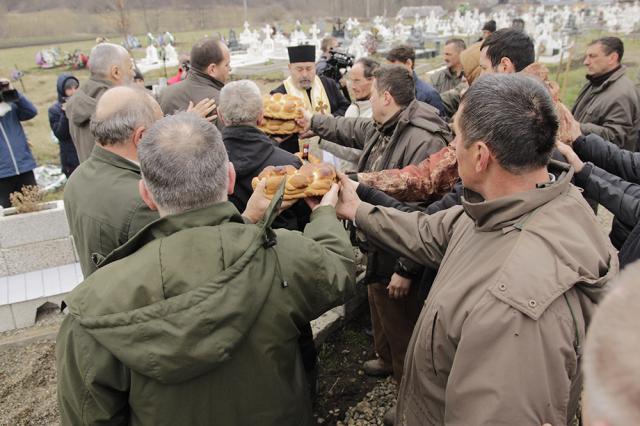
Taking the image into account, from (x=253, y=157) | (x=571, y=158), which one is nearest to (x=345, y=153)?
(x=253, y=157)

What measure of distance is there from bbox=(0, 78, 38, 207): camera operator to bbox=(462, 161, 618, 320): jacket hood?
245 inches

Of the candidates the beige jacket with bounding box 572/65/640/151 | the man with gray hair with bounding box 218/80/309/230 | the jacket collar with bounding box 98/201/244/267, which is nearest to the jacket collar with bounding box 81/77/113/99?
the man with gray hair with bounding box 218/80/309/230

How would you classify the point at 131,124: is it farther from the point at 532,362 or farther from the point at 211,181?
the point at 532,362

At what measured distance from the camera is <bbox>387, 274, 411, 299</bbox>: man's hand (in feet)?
9.70

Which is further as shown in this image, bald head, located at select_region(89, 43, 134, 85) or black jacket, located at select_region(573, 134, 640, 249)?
bald head, located at select_region(89, 43, 134, 85)

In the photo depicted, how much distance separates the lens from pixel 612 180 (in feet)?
8.79

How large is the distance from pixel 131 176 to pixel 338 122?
6.63 ft

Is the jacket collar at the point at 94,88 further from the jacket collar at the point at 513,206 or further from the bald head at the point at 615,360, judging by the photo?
the bald head at the point at 615,360

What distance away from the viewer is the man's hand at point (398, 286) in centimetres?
296

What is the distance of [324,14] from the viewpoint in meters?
67.2

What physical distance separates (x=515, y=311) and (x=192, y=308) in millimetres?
999

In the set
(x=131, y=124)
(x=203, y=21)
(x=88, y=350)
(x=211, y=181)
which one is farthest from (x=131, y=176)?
(x=203, y=21)

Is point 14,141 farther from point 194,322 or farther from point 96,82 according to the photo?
point 194,322

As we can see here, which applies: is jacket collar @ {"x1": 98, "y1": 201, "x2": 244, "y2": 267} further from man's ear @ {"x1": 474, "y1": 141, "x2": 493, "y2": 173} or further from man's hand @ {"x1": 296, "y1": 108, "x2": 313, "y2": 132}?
man's hand @ {"x1": 296, "y1": 108, "x2": 313, "y2": 132}
